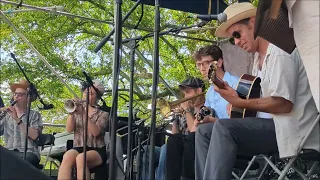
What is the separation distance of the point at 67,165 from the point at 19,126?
112 cm

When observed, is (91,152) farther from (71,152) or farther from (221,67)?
(221,67)

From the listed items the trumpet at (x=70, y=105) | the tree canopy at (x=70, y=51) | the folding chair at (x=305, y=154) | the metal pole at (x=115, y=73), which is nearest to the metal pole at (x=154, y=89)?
the metal pole at (x=115, y=73)

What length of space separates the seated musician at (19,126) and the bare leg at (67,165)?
83 centimetres

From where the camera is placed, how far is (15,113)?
15.4ft

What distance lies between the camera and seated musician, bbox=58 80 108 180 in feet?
13.0

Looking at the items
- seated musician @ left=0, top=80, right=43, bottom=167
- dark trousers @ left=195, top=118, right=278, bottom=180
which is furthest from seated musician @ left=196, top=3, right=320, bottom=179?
seated musician @ left=0, top=80, right=43, bottom=167

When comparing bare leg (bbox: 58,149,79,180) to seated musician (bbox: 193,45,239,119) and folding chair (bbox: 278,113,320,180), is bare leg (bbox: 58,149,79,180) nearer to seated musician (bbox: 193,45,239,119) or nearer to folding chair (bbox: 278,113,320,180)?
seated musician (bbox: 193,45,239,119)

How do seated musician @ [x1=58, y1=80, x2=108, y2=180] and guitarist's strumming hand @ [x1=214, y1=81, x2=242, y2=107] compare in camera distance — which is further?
seated musician @ [x1=58, y1=80, x2=108, y2=180]

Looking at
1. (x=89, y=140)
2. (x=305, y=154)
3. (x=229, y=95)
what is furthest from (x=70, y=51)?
(x=305, y=154)

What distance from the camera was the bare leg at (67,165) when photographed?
3949 millimetres

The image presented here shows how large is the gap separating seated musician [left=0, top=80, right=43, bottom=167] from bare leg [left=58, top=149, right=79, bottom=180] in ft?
2.72

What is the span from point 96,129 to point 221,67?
1.23 m

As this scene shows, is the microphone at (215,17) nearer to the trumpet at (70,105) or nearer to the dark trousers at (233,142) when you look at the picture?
the dark trousers at (233,142)

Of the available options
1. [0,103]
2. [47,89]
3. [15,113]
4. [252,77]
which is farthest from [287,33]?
[47,89]
